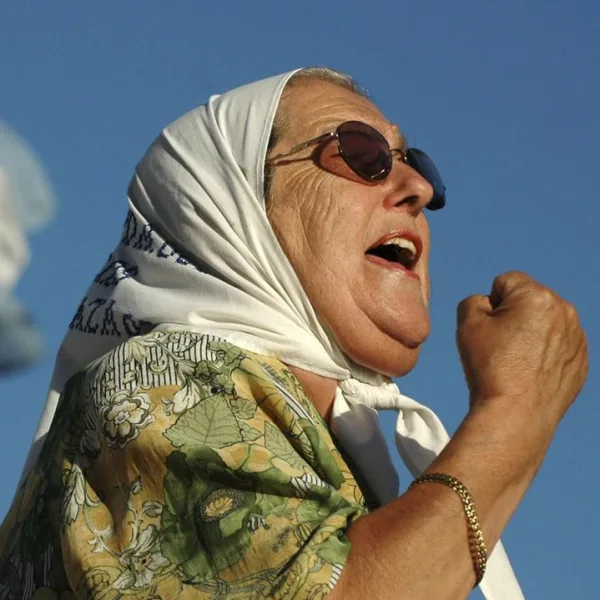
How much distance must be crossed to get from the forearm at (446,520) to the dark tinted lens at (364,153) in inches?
47.5

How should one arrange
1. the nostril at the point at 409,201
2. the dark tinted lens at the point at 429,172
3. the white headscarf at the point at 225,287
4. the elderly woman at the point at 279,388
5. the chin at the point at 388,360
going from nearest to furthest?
the elderly woman at the point at 279,388 < the white headscarf at the point at 225,287 < the chin at the point at 388,360 < the nostril at the point at 409,201 < the dark tinted lens at the point at 429,172

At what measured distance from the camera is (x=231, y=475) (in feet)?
12.3

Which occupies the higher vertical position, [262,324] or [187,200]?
[187,200]

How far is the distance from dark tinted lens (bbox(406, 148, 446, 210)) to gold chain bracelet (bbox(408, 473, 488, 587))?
1.76m

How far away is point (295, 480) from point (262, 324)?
0.82 m

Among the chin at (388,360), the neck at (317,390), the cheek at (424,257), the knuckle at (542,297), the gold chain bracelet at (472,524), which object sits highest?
the cheek at (424,257)

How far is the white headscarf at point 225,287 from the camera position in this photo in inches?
177

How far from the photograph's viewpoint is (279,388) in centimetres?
421

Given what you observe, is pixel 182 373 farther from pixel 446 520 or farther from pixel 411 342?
pixel 411 342

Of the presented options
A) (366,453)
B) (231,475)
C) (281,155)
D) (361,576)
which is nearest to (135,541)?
(231,475)

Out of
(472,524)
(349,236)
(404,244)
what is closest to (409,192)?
(404,244)

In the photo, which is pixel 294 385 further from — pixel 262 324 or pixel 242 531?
pixel 242 531

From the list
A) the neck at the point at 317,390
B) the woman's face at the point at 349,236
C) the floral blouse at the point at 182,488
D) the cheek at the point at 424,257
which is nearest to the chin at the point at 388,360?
the woman's face at the point at 349,236

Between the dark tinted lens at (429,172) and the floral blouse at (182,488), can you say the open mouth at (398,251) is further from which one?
the floral blouse at (182,488)
